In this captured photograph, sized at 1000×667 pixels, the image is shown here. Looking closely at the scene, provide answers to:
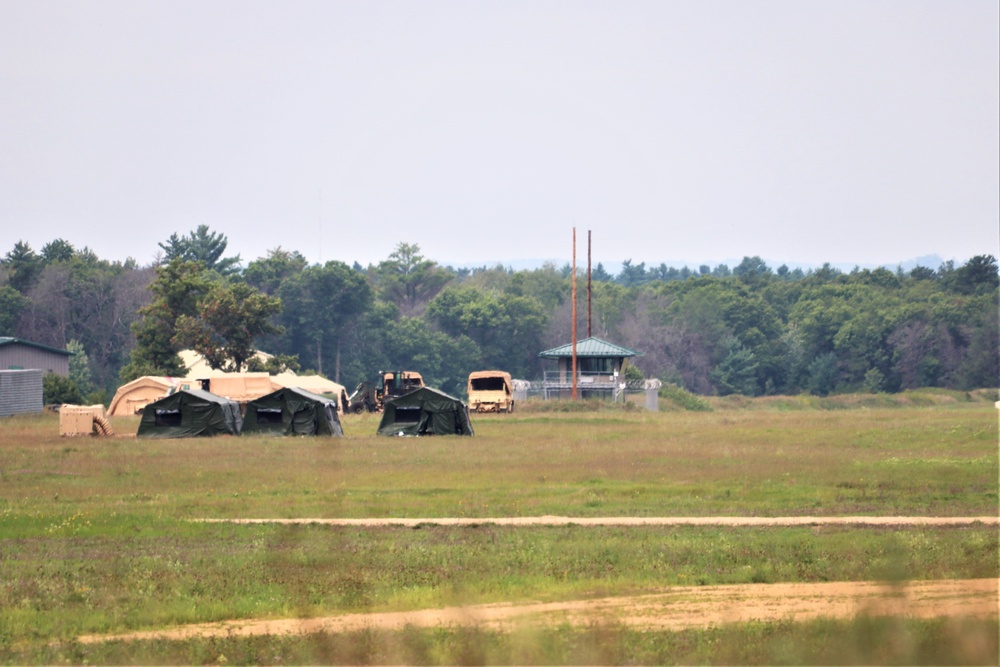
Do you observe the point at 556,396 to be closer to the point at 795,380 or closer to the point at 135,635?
the point at 795,380

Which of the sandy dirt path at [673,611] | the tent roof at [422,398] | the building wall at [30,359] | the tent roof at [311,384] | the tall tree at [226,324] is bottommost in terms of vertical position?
the sandy dirt path at [673,611]

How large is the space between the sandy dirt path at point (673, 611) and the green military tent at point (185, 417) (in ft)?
98.1

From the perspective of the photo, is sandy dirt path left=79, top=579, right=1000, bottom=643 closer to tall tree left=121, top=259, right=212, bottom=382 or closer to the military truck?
the military truck

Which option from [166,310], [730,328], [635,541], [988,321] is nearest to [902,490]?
[635,541]

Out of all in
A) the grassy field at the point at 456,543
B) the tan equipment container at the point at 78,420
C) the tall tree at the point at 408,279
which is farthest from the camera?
the tall tree at the point at 408,279

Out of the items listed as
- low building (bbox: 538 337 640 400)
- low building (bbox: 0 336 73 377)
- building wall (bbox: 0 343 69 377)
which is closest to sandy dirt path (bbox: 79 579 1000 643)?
low building (bbox: 0 336 73 377)

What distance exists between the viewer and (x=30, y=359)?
68.1 m

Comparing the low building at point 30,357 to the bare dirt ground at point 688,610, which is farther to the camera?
the low building at point 30,357

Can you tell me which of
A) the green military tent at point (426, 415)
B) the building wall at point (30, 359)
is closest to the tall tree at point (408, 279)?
the building wall at point (30, 359)

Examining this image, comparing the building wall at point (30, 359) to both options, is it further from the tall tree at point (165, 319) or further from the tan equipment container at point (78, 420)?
the tan equipment container at point (78, 420)

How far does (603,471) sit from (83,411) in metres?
21.4

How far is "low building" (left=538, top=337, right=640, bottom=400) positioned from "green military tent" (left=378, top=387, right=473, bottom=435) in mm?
37208

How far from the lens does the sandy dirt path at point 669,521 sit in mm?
20891

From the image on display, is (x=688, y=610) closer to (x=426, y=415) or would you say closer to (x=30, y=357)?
(x=426, y=415)
